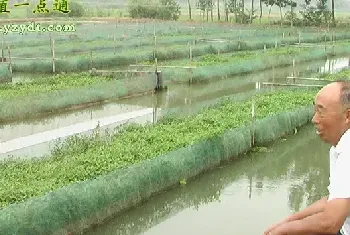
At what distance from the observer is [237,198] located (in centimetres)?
943

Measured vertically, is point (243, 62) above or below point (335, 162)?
below

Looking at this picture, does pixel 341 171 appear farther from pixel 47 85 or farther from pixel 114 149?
pixel 47 85

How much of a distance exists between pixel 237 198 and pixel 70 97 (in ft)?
26.8

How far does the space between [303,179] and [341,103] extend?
26.7ft

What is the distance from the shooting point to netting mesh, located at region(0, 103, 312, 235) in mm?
6621

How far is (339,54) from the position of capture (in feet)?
107

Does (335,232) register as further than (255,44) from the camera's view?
No

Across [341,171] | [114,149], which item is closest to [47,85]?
[114,149]

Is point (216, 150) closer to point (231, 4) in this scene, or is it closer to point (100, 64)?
point (100, 64)

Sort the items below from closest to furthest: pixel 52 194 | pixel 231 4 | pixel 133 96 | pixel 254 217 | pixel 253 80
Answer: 1. pixel 52 194
2. pixel 254 217
3. pixel 133 96
4. pixel 253 80
5. pixel 231 4

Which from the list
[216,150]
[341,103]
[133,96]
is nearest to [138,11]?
[133,96]

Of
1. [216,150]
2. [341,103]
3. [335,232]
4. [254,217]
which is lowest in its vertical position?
[254,217]

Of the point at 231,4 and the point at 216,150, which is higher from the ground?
the point at 231,4

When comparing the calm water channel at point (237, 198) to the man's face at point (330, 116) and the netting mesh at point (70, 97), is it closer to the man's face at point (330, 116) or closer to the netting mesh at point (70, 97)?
the man's face at point (330, 116)
